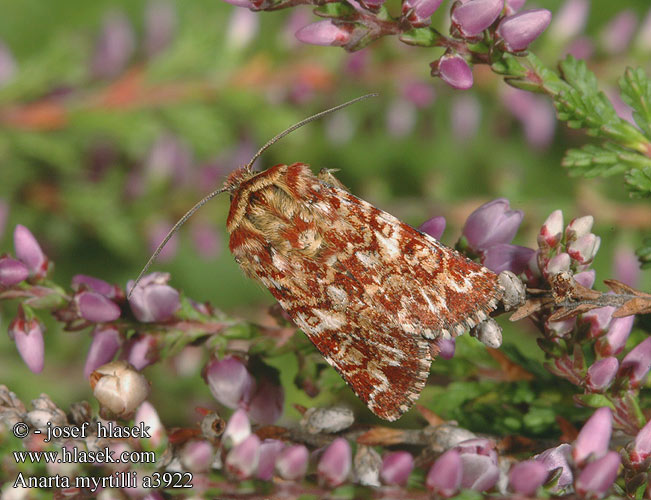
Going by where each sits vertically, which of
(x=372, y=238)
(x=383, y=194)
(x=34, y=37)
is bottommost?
(x=383, y=194)

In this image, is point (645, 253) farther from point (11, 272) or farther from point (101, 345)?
point (11, 272)

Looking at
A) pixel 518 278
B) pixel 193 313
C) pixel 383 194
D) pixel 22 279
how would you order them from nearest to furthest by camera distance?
1. pixel 518 278
2. pixel 22 279
3. pixel 193 313
4. pixel 383 194

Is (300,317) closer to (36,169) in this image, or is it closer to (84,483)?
(84,483)

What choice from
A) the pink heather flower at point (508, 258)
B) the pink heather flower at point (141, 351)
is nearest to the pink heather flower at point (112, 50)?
the pink heather flower at point (141, 351)

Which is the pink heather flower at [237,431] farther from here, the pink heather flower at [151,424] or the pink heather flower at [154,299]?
the pink heather flower at [154,299]

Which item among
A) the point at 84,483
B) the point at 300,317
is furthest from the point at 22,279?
the point at 300,317
